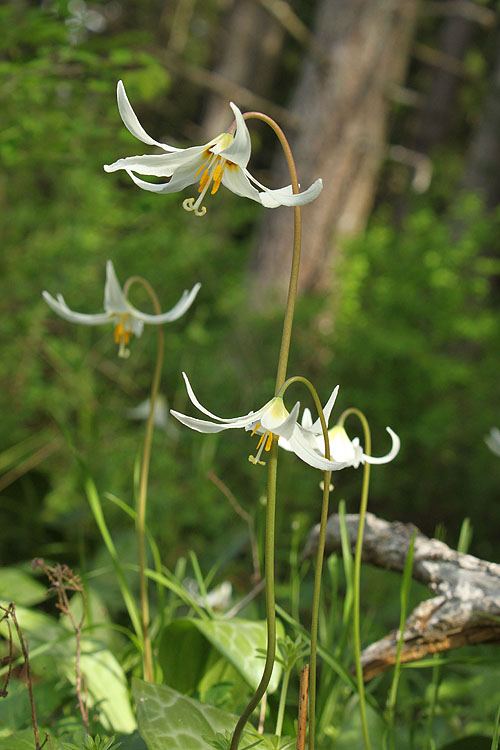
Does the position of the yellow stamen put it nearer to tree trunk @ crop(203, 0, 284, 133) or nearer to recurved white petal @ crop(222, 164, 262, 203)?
recurved white petal @ crop(222, 164, 262, 203)

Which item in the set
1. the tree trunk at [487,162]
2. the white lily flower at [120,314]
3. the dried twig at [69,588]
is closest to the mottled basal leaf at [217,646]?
the dried twig at [69,588]

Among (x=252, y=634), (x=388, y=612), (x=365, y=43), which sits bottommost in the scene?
(x=388, y=612)

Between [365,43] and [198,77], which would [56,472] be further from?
[365,43]

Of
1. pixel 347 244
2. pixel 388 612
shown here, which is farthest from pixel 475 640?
pixel 347 244

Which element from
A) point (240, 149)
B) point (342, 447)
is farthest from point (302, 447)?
point (240, 149)

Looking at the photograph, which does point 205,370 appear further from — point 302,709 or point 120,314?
point 302,709

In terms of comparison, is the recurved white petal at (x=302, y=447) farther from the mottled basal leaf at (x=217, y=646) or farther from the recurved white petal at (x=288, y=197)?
the mottled basal leaf at (x=217, y=646)
